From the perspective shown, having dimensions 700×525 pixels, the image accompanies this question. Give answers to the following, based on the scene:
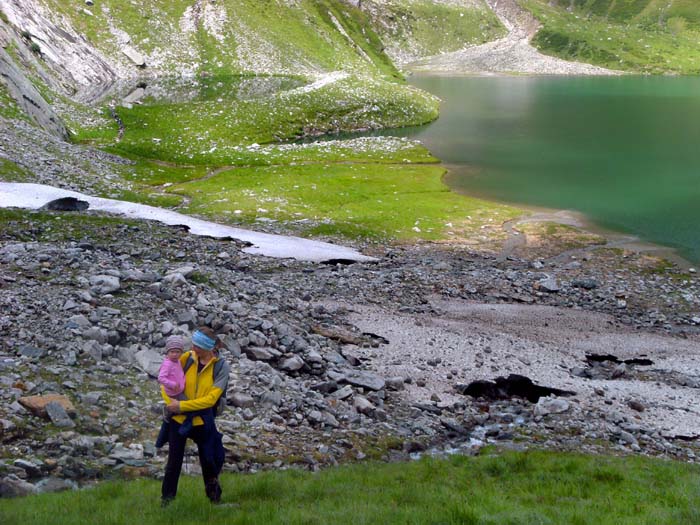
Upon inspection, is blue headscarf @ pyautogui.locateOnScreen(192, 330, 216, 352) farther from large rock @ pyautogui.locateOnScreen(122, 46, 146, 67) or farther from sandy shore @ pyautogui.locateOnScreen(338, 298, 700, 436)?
large rock @ pyautogui.locateOnScreen(122, 46, 146, 67)

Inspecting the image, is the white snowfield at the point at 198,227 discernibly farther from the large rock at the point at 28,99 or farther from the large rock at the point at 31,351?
the large rock at the point at 28,99

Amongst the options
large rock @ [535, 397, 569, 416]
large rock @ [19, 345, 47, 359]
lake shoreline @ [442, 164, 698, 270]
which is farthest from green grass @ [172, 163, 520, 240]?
large rock @ [19, 345, 47, 359]

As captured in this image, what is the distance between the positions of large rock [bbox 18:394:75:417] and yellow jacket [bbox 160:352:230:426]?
5.68 meters

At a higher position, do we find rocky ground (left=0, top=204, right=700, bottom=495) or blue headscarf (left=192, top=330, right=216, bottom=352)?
blue headscarf (left=192, top=330, right=216, bottom=352)

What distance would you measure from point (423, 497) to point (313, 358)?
10835 millimetres

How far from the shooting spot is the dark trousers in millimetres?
12352

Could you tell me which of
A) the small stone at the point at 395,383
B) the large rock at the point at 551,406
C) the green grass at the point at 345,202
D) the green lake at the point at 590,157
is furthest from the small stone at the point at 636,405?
the green grass at the point at 345,202

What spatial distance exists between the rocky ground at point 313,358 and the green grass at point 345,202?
1688 cm

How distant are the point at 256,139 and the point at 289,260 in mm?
72279

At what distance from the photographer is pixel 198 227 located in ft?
159

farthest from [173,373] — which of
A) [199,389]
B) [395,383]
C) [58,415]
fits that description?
[395,383]

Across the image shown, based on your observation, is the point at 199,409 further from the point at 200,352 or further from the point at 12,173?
the point at 12,173

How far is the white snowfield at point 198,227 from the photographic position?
44.3m

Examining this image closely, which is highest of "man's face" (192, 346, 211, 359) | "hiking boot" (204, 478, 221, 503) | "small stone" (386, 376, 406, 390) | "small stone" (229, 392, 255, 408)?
"man's face" (192, 346, 211, 359)
